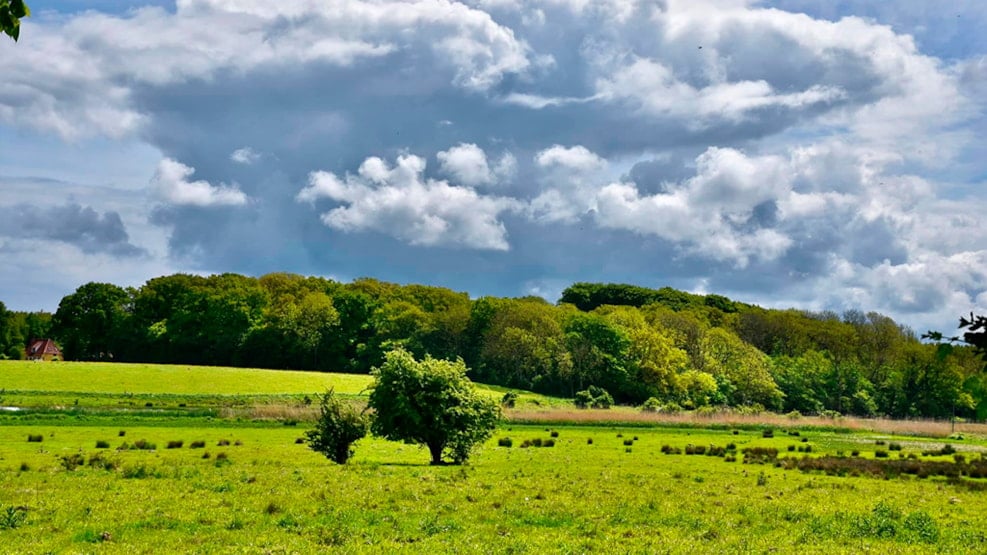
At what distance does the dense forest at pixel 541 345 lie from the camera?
514 feet

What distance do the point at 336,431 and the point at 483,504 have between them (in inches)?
861

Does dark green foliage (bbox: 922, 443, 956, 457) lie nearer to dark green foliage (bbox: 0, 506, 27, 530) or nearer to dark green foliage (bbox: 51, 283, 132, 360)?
dark green foliage (bbox: 0, 506, 27, 530)

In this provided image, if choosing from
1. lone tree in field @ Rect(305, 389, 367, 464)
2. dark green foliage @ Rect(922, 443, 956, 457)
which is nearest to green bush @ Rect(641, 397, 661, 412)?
dark green foliage @ Rect(922, 443, 956, 457)

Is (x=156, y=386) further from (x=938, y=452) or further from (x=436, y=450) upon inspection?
(x=938, y=452)

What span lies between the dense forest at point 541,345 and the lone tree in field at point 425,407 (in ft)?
343

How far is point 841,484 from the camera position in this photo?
127ft

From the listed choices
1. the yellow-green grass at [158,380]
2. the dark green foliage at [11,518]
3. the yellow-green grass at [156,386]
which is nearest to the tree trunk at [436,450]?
the dark green foliage at [11,518]

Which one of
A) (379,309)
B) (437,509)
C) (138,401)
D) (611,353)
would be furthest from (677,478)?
(379,309)

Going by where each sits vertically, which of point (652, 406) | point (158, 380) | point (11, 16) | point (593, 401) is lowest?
point (652, 406)

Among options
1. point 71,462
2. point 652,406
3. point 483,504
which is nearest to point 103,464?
point 71,462

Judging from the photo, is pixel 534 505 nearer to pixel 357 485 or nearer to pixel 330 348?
pixel 357 485

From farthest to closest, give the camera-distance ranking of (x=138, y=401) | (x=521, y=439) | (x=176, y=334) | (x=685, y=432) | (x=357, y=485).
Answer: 1. (x=176, y=334)
2. (x=138, y=401)
3. (x=685, y=432)
4. (x=521, y=439)
5. (x=357, y=485)

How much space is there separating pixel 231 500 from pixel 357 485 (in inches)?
231

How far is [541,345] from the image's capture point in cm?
16850
